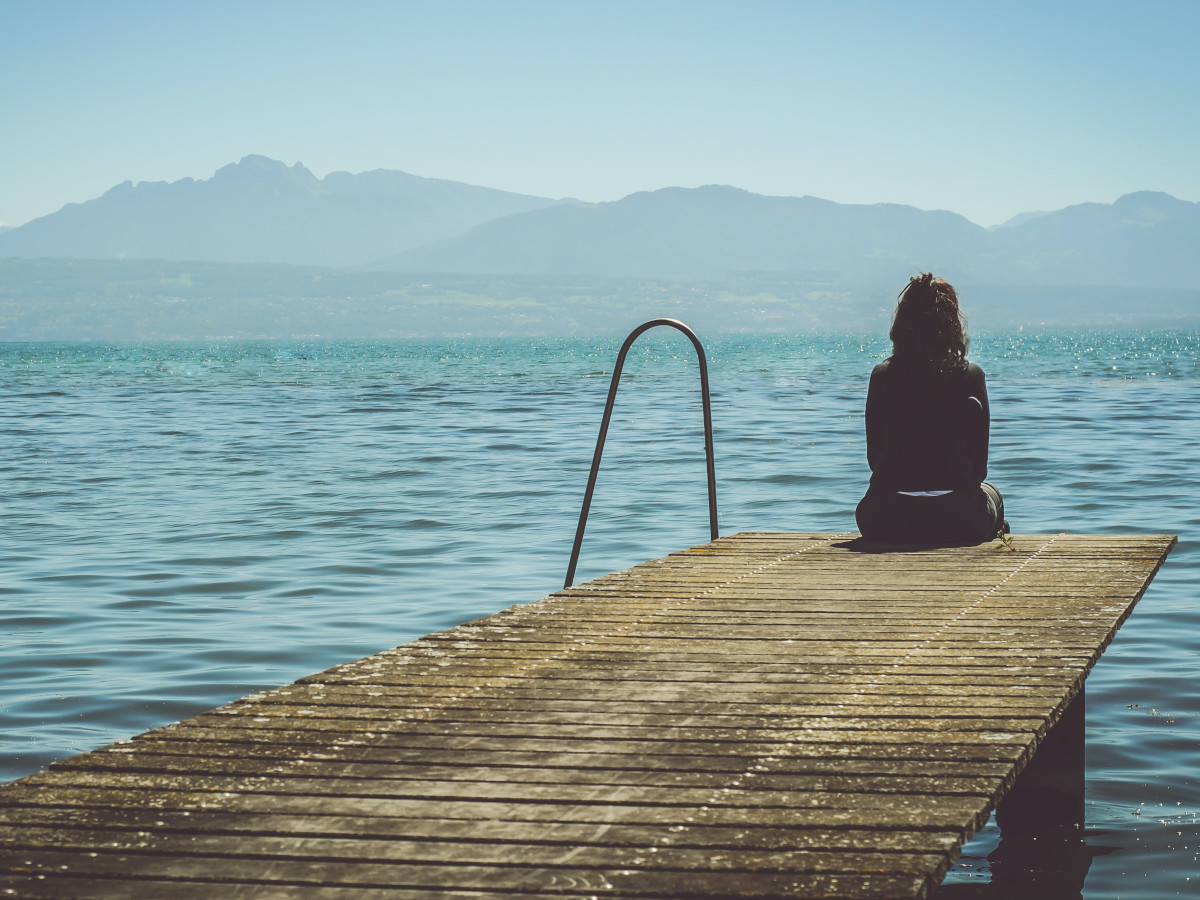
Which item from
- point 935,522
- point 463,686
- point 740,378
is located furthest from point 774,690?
point 740,378

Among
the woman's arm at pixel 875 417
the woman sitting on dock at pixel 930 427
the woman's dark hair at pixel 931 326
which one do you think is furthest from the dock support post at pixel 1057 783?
the woman's dark hair at pixel 931 326

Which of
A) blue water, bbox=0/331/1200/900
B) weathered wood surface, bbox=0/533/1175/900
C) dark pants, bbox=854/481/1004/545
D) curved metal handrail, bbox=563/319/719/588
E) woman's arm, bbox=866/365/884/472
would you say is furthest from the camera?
curved metal handrail, bbox=563/319/719/588

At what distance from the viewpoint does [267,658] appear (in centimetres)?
827

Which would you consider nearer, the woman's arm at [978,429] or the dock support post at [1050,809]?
the dock support post at [1050,809]

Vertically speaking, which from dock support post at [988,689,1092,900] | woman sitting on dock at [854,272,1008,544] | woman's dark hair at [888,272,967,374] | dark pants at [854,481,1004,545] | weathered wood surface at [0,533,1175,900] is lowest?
dock support post at [988,689,1092,900]

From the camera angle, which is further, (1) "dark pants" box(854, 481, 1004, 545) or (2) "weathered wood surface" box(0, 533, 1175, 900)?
(1) "dark pants" box(854, 481, 1004, 545)

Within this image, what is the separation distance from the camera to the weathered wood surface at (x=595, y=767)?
9.62 ft

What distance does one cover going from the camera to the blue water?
7012 mm

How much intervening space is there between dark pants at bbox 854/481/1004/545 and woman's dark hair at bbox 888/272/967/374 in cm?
85

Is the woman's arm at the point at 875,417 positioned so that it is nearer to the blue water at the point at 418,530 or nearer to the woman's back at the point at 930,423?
the woman's back at the point at 930,423

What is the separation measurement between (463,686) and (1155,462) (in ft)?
56.7

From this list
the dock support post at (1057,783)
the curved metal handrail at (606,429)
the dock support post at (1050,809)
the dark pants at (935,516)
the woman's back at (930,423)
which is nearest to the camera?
the dock support post at (1050,809)

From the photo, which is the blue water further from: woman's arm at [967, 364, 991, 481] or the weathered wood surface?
woman's arm at [967, 364, 991, 481]

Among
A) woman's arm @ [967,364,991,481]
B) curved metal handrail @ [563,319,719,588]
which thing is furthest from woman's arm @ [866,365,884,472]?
curved metal handrail @ [563,319,719,588]
